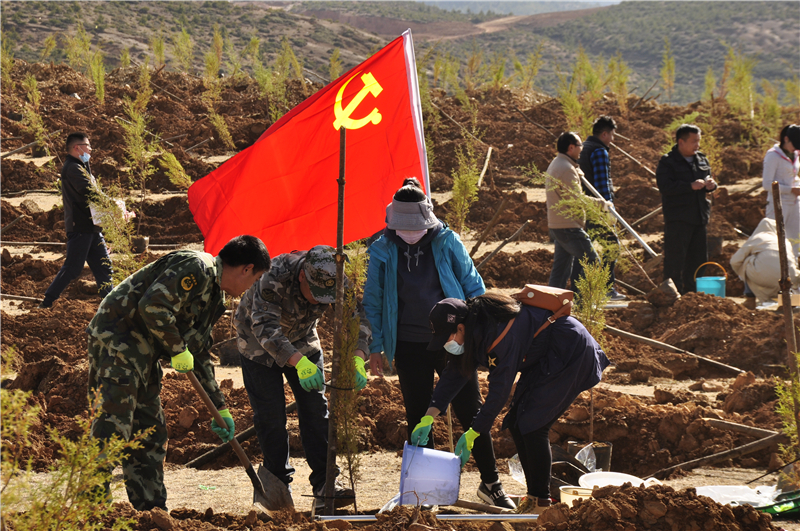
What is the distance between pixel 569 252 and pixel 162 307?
494 centimetres

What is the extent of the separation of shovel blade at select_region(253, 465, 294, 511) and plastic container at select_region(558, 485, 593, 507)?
4.61 ft

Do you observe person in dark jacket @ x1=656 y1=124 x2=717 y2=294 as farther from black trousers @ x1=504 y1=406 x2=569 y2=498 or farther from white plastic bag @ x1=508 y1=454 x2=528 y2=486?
black trousers @ x1=504 y1=406 x2=569 y2=498

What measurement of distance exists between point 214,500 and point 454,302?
2.04 meters

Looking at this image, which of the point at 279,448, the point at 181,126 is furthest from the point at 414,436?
the point at 181,126

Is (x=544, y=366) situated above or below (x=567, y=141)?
below

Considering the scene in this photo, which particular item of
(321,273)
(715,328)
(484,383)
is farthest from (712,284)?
(321,273)

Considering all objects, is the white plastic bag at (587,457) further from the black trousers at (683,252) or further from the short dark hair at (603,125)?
the short dark hair at (603,125)

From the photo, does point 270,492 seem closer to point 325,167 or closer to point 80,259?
point 325,167

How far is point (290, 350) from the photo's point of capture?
3.85 m

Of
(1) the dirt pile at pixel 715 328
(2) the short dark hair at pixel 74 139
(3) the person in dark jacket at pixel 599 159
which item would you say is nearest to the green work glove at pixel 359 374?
(1) the dirt pile at pixel 715 328

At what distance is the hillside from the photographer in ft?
Result: 146

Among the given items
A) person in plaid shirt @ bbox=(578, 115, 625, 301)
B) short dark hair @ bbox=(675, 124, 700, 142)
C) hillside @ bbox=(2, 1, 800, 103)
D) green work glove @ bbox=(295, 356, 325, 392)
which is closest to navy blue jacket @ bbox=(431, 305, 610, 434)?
green work glove @ bbox=(295, 356, 325, 392)

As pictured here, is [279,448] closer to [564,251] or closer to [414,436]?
[414,436]

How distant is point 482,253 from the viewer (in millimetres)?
10922
